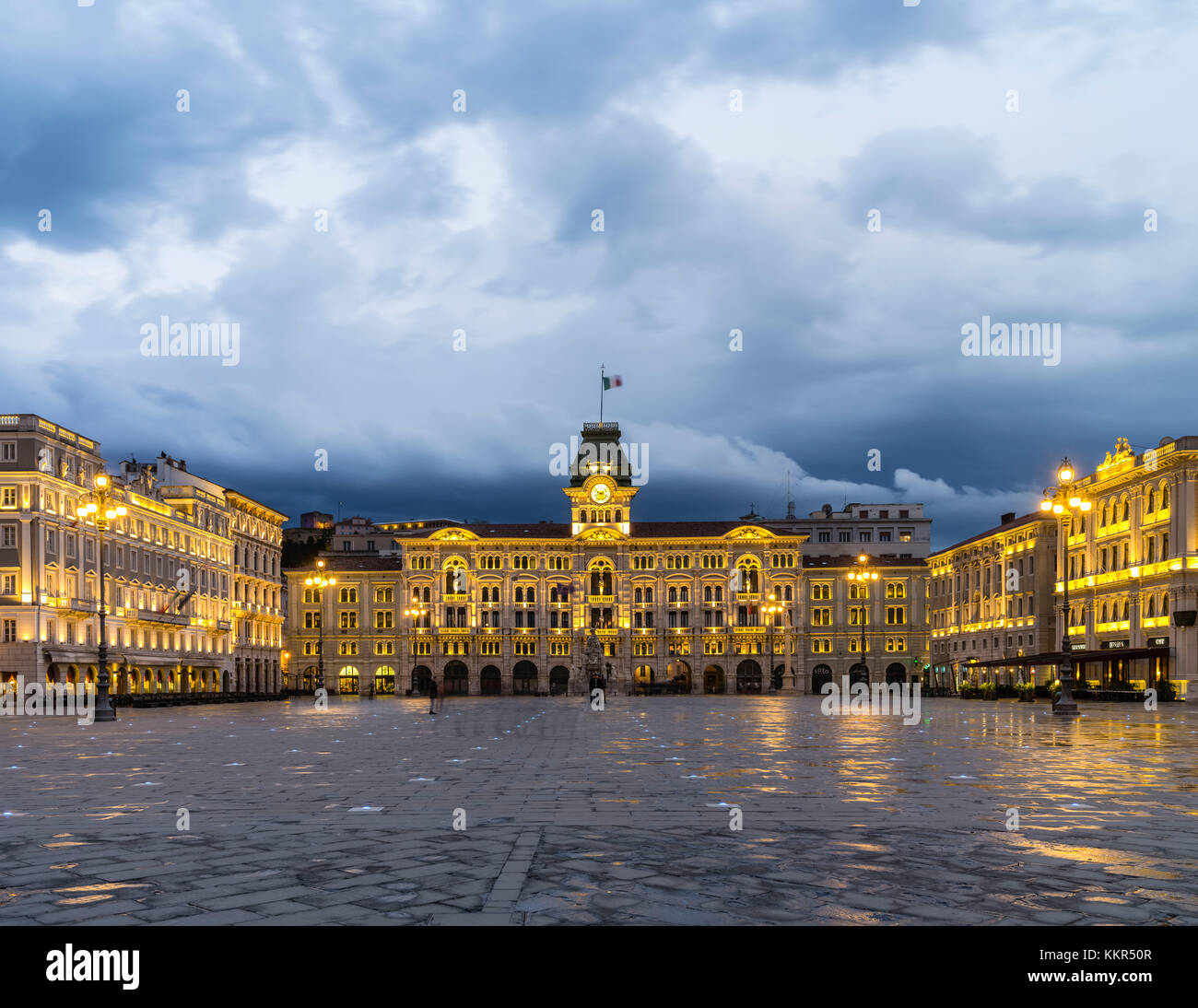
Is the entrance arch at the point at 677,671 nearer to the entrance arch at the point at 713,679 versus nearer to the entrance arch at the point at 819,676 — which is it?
the entrance arch at the point at 713,679

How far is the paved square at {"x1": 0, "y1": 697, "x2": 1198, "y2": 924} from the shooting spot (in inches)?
318

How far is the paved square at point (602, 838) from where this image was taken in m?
8.07

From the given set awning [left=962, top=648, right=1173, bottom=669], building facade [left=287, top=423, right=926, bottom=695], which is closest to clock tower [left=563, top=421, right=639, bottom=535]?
building facade [left=287, top=423, right=926, bottom=695]

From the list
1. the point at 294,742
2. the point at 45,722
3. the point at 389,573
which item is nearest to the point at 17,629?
the point at 45,722

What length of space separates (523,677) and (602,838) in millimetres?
110925

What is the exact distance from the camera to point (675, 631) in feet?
398

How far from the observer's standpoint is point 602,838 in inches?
441

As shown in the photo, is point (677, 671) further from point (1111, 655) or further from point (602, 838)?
point (602, 838)

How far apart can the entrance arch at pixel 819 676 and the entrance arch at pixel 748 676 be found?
6.54 metres

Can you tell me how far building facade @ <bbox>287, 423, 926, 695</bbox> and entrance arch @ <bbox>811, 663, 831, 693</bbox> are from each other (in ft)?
1.59

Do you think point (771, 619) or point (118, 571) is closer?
point (118, 571)

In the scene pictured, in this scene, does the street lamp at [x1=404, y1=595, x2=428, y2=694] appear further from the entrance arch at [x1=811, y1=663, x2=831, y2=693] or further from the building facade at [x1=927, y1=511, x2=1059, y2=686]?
the building facade at [x1=927, y1=511, x2=1059, y2=686]

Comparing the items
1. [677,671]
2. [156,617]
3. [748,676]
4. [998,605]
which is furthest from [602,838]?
[677,671]
